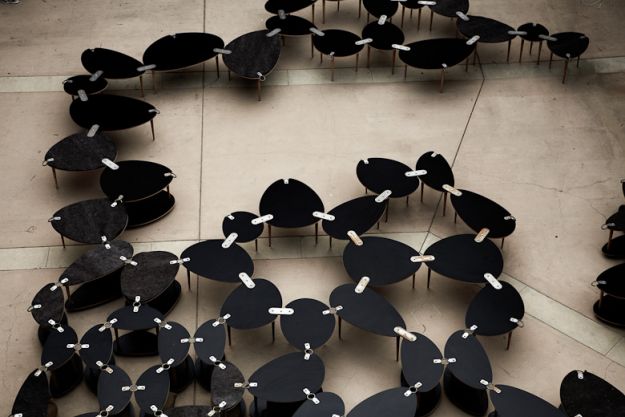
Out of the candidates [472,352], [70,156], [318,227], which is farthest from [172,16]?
[472,352]

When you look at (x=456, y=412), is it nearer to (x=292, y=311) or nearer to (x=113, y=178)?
(x=292, y=311)

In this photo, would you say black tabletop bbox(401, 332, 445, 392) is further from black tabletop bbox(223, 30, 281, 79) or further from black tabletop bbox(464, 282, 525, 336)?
black tabletop bbox(223, 30, 281, 79)

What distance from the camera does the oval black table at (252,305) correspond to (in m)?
8.47

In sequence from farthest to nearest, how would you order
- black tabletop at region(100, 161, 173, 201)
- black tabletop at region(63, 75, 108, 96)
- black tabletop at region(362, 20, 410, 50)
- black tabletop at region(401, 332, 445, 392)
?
black tabletop at region(362, 20, 410, 50) < black tabletop at region(63, 75, 108, 96) < black tabletop at region(100, 161, 173, 201) < black tabletop at region(401, 332, 445, 392)

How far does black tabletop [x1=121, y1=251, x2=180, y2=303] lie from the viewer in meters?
8.65

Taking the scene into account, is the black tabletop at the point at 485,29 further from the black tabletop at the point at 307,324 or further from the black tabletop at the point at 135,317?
the black tabletop at the point at 135,317

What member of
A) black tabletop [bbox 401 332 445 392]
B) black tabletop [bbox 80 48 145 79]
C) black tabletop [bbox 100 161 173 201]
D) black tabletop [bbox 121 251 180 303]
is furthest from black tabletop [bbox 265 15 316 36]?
black tabletop [bbox 401 332 445 392]

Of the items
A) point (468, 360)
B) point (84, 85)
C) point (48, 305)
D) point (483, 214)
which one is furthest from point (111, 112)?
point (468, 360)

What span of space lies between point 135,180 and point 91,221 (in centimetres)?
63

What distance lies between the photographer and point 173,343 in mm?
8258

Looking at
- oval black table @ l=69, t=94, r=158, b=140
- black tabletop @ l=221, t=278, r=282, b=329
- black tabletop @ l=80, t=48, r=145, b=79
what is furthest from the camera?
black tabletop @ l=80, t=48, r=145, b=79

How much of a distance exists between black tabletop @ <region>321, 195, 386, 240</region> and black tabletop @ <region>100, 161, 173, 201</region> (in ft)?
5.45

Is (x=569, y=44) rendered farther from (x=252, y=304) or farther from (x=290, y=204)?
(x=252, y=304)

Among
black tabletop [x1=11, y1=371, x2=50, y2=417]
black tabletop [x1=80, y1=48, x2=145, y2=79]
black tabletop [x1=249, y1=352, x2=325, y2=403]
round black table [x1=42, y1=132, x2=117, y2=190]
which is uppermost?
black tabletop [x1=80, y1=48, x2=145, y2=79]
